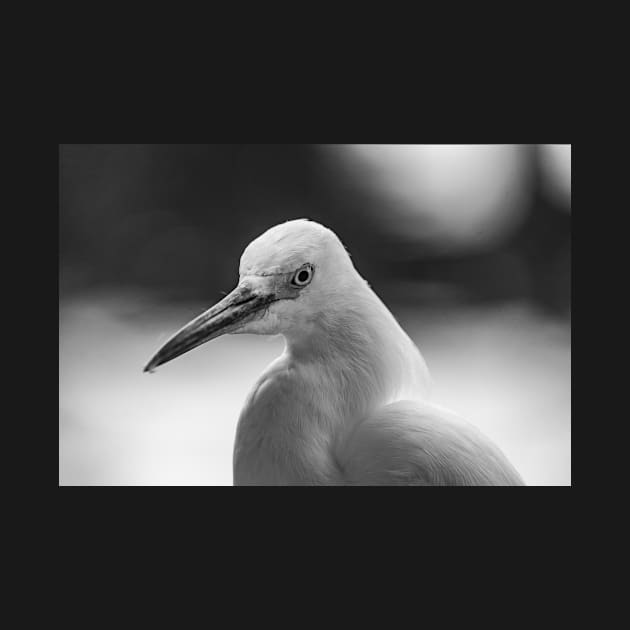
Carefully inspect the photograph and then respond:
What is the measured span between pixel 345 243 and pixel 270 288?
2218 millimetres

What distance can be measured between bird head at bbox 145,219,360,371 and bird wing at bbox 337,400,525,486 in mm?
271

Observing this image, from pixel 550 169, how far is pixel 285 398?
5.74 feet

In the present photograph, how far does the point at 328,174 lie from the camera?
351 cm

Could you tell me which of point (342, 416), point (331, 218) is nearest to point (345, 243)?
point (331, 218)

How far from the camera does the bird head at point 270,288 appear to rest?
4.38 feet

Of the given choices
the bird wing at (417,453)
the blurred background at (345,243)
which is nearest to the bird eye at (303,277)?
the bird wing at (417,453)

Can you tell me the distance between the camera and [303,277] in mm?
1362

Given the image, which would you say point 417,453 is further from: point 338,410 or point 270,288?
point 270,288

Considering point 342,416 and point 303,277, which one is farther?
point 342,416

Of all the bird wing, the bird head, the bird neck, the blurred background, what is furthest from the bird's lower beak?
the blurred background

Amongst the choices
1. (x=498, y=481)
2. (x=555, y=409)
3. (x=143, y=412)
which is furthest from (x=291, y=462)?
(x=555, y=409)

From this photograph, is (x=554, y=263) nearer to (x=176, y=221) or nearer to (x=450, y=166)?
(x=450, y=166)

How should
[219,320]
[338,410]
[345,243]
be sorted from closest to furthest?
[219,320] < [338,410] < [345,243]

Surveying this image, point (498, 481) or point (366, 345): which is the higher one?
point (366, 345)
